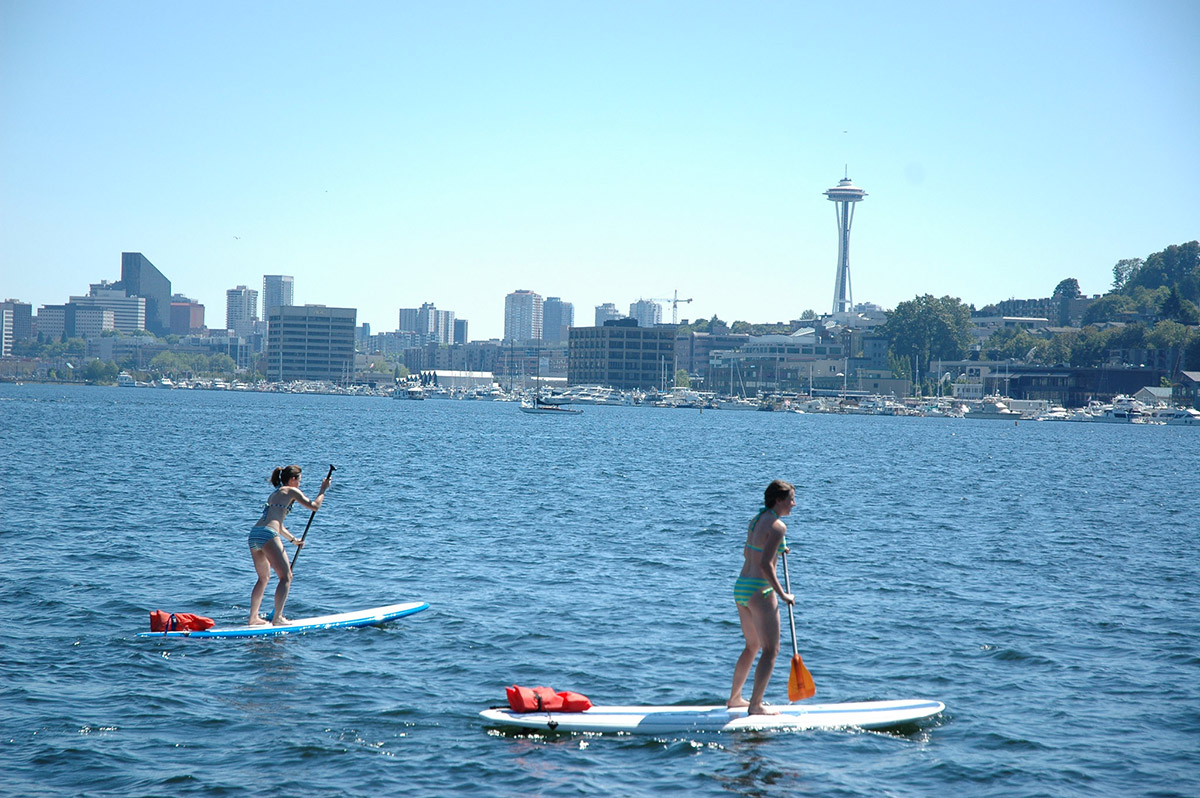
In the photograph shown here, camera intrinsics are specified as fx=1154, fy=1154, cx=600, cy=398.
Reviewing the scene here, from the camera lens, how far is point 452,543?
2917 centimetres

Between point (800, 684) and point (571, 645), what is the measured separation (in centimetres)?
454

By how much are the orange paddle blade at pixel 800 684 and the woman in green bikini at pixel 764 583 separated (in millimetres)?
700

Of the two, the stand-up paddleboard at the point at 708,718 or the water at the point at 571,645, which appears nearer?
the water at the point at 571,645

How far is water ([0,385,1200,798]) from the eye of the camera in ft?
40.5

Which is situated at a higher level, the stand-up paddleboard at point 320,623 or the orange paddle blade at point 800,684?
the orange paddle blade at point 800,684

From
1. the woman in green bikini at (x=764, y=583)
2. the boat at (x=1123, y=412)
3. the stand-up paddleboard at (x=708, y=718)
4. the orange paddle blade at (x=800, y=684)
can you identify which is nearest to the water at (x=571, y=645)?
the stand-up paddleboard at (x=708, y=718)

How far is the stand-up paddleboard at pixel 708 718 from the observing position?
1338 cm

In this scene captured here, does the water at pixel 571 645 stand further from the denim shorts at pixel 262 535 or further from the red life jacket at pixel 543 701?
the denim shorts at pixel 262 535

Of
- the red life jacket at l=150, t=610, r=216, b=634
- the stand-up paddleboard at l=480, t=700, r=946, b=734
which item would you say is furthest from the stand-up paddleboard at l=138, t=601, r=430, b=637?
the stand-up paddleboard at l=480, t=700, r=946, b=734

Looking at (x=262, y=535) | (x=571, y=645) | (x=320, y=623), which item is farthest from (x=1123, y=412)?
(x=262, y=535)

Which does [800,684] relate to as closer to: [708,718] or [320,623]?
[708,718]

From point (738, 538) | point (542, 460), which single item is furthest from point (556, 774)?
point (542, 460)

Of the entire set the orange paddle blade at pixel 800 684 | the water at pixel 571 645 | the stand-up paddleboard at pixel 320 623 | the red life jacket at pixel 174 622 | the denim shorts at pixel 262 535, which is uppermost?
the denim shorts at pixel 262 535

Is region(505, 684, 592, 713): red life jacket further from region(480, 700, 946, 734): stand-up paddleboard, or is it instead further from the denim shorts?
the denim shorts
